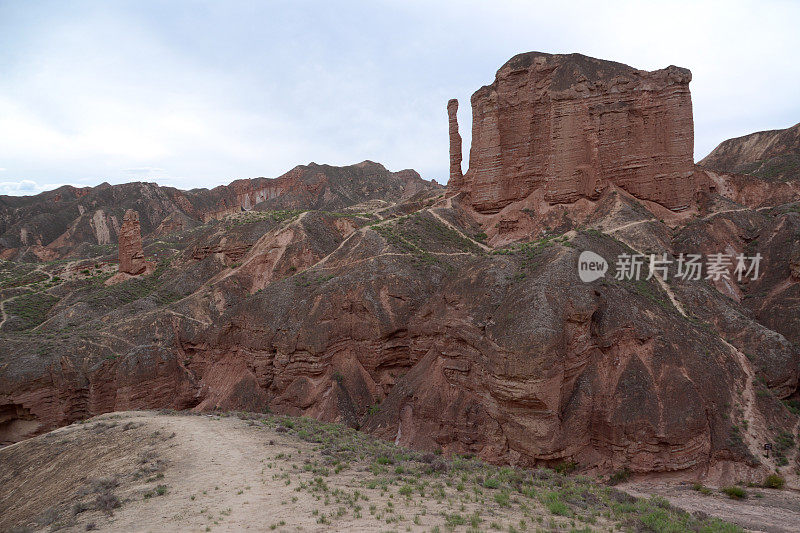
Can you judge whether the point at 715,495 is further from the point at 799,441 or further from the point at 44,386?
the point at 44,386

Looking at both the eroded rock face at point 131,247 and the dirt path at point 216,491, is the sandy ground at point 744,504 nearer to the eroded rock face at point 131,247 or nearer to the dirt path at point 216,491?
the dirt path at point 216,491

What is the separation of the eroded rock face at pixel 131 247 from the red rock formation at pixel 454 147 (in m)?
34.6

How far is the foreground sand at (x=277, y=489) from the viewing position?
10695 millimetres

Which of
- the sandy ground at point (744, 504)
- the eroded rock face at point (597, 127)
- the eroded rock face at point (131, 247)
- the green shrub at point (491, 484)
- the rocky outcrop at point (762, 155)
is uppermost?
the rocky outcrop at point (762, 155)

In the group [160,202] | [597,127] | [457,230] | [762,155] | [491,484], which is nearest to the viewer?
[491,484]

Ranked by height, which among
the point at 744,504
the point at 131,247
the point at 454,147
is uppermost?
the point at 454,147

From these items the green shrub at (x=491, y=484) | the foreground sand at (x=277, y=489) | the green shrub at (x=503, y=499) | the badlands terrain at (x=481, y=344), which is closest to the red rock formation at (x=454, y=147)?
the badlands terrain at (x=481, y=344)

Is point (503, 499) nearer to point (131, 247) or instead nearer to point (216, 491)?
point (216, 491)

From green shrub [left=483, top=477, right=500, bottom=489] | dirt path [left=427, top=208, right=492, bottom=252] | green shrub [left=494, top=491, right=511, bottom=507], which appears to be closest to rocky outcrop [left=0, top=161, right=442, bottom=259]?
dirt path [left=427, top=208, right=492, bottom=252]

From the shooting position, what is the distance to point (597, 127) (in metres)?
37.4

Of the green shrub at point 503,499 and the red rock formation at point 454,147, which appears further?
the red rock formation at point 454,147

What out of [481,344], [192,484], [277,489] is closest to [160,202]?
[481,344]

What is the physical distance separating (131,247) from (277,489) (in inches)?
1781

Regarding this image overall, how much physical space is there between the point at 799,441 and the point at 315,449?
24255 millimetres
